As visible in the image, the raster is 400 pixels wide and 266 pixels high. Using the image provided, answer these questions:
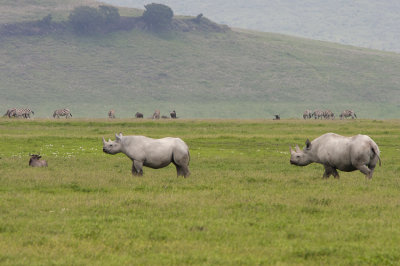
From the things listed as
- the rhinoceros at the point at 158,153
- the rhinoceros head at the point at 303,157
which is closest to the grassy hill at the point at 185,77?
the rhinoceros at the point at 158,153

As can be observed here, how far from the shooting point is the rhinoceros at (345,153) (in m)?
20.1

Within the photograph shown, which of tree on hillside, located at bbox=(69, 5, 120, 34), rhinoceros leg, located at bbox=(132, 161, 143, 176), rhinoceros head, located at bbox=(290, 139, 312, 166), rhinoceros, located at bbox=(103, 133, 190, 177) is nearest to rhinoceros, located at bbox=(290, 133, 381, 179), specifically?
rhinoceros head, located at bbox=(290, 139, 312, 166)

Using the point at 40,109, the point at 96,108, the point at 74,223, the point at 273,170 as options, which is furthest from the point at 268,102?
the point at 74,223

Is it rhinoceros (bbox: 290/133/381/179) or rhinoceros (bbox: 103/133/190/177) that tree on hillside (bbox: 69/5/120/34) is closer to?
rhinoceros (bbox: 103/133/190/177)

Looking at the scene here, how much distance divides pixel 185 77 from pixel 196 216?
155 meters

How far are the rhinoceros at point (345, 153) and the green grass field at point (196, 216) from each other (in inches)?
23.5

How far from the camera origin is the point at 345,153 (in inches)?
805

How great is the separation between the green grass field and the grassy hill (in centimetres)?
11917

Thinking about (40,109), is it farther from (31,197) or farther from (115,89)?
(31,197)

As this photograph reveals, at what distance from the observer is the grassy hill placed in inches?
5846

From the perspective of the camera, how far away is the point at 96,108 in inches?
5679

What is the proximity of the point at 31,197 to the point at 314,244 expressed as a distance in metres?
7.89

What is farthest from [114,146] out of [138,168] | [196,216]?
[196,216]

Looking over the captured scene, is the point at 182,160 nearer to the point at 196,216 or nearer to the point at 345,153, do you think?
the point at 345,153
